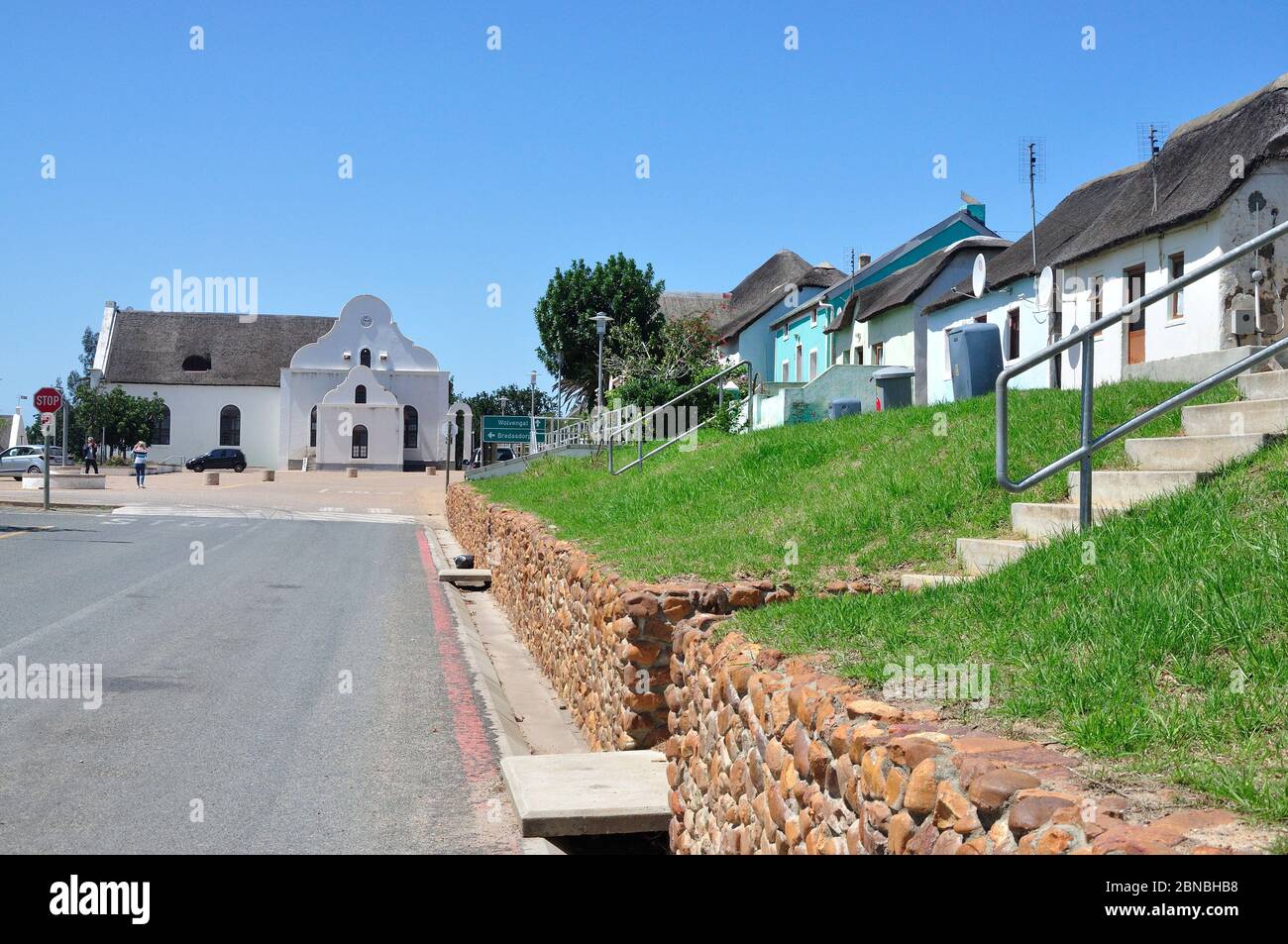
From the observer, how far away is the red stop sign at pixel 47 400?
29.5 m

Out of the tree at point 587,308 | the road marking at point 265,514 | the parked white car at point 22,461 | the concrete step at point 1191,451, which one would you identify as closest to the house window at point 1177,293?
the concrete step at point 1191,451

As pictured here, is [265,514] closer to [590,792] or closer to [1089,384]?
[590,792]

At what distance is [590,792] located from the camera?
19.9 feet

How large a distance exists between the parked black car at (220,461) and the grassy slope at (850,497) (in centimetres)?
6251

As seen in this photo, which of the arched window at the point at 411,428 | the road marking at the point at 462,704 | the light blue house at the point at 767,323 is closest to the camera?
the road marking at the point at 462,704

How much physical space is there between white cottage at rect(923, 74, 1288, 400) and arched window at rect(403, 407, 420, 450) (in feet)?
171

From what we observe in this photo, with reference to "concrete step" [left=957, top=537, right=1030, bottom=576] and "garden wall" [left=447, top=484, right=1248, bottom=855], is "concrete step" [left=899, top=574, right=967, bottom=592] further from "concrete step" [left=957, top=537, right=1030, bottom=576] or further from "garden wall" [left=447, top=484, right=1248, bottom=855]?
"garden wall" [left=447, top=484, right=1248, bottom=855]

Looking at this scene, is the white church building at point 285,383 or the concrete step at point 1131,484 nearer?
the concrete step at point 1131,484

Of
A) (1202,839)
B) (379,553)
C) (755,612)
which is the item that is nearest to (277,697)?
(755,612)

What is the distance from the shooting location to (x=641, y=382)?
30641 mm

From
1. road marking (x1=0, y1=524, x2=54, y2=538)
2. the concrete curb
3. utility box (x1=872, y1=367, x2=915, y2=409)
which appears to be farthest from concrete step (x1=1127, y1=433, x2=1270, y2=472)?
road marking (x1=0, y1=524, x2=54, y2=538)

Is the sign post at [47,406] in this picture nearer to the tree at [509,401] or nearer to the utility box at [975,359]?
the utility box at [975,359]

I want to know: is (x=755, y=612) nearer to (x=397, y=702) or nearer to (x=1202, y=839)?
(x=1202, y=839)

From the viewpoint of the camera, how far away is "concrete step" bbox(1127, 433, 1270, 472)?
6.18 m
